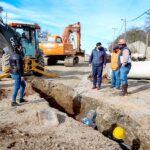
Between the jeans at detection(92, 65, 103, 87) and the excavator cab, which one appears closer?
the jeans at detection(92, 65, 103, 87)

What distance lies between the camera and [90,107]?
10.2 metres

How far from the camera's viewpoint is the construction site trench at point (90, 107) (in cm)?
779

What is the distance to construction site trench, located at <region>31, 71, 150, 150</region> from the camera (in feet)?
25.6

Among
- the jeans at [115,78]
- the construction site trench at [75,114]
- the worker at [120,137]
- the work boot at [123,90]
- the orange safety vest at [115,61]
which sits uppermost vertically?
the orange safety vest at [115,61]

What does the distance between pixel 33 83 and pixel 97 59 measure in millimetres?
3150

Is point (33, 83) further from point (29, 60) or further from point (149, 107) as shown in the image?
point (149, 107)

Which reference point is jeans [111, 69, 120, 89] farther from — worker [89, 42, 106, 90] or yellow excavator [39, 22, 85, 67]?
yellow excavator [39, 22, 85, 67]

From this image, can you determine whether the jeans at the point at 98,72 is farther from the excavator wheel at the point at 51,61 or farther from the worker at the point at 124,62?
the excavator wheel at the point at 51,61

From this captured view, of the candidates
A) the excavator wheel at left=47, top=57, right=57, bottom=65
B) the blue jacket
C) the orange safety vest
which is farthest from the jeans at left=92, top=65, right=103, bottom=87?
the excavator wheel at left=47, top=57, right=57, bottom=65

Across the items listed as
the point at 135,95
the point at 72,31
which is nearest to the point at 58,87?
the point at 135,95

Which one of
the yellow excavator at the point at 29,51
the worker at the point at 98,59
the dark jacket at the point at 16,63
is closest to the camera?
the dark jacket at the point at 16,63

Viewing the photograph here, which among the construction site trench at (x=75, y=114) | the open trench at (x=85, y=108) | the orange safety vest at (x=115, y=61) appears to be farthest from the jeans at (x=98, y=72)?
the open trench at (x=85, y=108)

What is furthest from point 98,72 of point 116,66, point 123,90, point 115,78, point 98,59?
point 123,90

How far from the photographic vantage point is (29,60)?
15.0 metres
